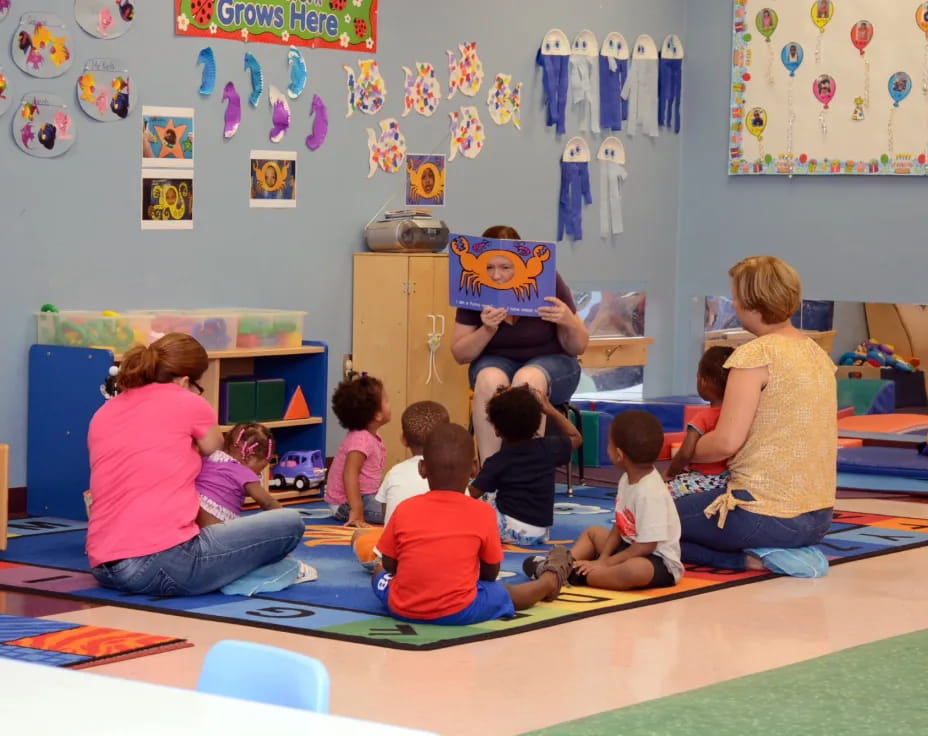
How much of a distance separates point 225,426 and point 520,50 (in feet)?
9.35

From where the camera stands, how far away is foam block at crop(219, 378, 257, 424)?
249 inches

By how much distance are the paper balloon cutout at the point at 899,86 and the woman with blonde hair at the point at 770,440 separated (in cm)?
336

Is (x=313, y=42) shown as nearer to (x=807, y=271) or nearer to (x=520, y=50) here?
(x=520, y=50)

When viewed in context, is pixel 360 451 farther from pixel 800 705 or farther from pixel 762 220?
pixel 762 220

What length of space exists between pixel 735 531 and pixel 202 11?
124 inches

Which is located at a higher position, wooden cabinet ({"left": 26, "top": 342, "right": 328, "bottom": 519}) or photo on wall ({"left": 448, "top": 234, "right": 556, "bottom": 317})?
photo on wall ({"left": 448, "top": 234, "right": 556, "bottom": 317})

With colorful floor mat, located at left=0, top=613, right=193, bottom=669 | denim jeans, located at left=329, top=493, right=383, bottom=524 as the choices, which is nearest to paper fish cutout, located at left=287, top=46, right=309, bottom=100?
denim jeans, located at left=329, top=493, right=383, bottom=524

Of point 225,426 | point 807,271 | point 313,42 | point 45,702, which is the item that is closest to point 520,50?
point 313,42

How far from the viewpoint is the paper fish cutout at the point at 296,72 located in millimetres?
6820

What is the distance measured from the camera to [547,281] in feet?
20.3

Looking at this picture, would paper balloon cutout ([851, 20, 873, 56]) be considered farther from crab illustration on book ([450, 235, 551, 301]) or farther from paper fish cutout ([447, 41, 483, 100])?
crab illustration on book ([450, 235, 551, 301])

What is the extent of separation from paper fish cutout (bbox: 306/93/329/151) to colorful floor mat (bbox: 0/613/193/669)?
10.9ft

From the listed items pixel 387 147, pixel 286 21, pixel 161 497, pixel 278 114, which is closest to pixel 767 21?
pixel 387 147

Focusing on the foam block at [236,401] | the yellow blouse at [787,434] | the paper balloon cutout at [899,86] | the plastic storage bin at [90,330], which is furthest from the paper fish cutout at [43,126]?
the paper balloon cutout at [899,86]
